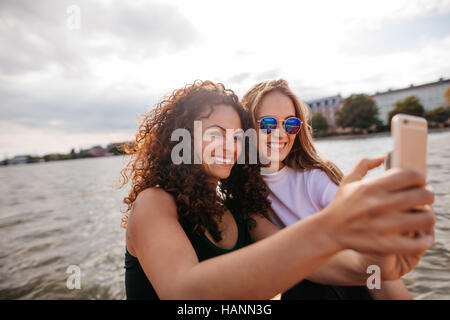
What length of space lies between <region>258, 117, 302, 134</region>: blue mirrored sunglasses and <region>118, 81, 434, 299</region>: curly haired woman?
433 mm

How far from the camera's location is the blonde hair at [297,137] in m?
2.84

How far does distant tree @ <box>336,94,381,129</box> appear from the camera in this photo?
69.9 m

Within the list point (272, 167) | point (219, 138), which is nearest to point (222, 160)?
point (219, 138)

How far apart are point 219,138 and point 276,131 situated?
39.1 inches

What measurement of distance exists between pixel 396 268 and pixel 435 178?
40.0 feet

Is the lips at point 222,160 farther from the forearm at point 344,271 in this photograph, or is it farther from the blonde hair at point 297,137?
the forearm at point 344,271

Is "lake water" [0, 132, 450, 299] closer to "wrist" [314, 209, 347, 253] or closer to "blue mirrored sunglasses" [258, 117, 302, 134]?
"blue mirrored sunglasses" [258, 117, 302, 134]

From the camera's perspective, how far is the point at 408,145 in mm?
846

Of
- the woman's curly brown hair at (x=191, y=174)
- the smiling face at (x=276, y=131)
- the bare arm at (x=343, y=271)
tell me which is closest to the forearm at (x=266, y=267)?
the woman's curly brown hair at (x=191, y=174)


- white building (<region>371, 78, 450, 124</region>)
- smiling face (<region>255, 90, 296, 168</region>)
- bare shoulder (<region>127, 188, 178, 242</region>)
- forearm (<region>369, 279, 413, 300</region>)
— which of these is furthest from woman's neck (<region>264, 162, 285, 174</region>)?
white building (<region>371, 78, 450, 124</region>)
